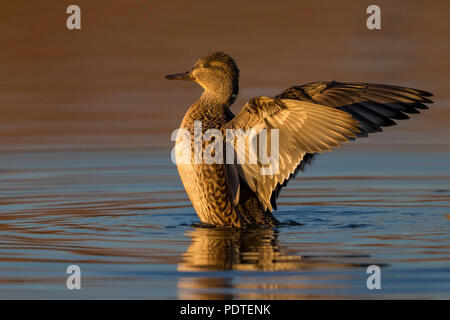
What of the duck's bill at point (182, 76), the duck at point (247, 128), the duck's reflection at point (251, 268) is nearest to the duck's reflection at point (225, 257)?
the duck's reflection at point (251, 268)

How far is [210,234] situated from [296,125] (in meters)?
1.14

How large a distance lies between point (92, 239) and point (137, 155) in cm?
454

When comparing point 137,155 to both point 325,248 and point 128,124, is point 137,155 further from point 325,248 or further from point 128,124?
point 325,248

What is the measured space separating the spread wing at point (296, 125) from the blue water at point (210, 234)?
2.08 feet

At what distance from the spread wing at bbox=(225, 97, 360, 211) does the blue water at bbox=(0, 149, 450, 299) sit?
635 mm

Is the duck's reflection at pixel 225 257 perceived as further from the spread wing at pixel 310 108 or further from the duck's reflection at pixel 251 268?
the spread wing at pixel 310 108

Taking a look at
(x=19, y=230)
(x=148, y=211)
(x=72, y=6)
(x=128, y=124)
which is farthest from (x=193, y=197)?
(x=72, y=6)

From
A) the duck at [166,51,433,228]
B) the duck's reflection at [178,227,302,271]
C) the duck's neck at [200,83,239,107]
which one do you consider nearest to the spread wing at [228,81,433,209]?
the duck at [166,51,433,228]

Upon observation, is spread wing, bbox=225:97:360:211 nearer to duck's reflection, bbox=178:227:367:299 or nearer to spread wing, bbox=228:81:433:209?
spread wing, bbox=228:81:433:209

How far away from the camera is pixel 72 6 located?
20453 mm

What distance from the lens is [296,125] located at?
827 centimetres

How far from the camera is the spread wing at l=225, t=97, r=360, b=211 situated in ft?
26.8

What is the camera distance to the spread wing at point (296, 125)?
816 centimetres

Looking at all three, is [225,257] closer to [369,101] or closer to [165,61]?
[369,101]
